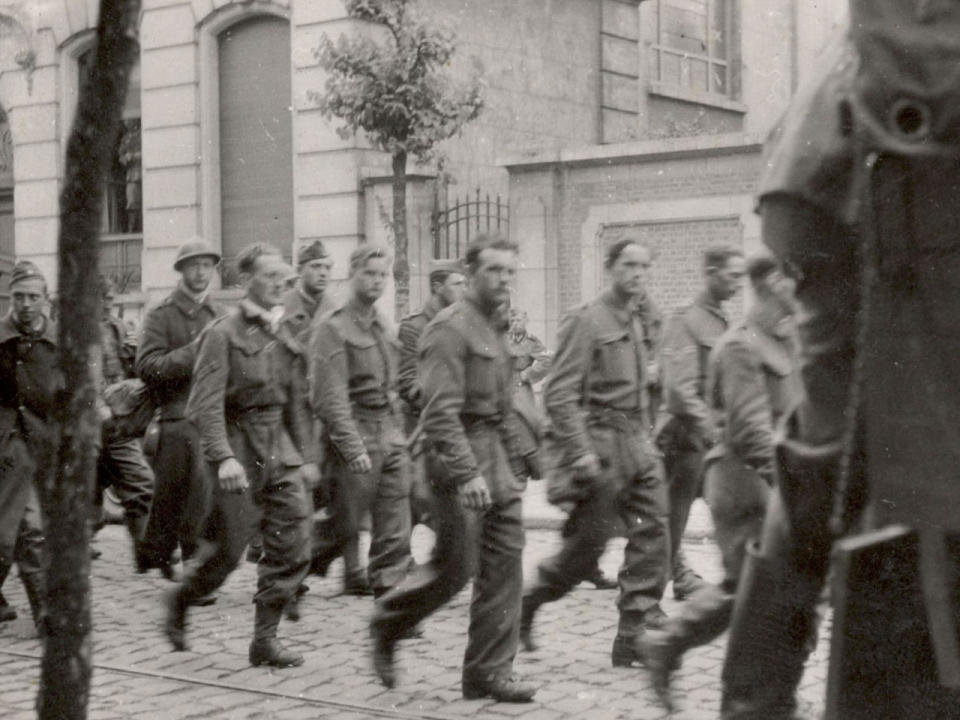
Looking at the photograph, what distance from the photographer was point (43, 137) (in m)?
23.5

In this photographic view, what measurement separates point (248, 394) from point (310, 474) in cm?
58

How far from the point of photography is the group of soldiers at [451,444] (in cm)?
655

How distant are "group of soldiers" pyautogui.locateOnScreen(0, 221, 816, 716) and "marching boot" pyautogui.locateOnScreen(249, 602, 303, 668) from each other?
13 mm

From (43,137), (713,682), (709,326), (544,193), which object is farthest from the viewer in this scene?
(43,137)

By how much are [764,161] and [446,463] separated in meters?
3.28

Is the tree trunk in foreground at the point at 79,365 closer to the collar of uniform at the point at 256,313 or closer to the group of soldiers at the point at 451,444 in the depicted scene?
the group of soldiers at the point at 451,444

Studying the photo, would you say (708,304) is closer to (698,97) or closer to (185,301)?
(185,301)

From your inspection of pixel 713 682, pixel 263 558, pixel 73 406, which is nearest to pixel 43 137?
pixel 263 558

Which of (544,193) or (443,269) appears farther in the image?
(544,193)

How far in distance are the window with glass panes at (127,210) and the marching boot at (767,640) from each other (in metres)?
20.1

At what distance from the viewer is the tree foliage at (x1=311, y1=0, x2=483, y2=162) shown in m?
17.2

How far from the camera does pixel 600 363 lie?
759 centimetres

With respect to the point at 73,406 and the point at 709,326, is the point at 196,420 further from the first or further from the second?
the point at 73,406

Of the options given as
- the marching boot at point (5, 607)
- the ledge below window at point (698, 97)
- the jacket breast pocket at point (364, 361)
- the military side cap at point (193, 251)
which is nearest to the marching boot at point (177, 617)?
the marching boot at point (5, 607)
